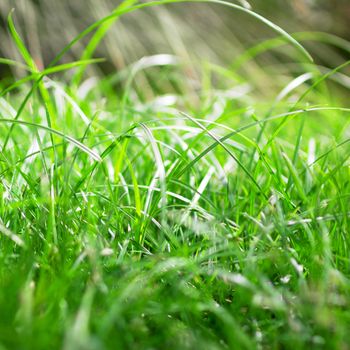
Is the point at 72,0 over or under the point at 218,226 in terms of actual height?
over

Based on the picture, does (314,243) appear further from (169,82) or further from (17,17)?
(17,17)

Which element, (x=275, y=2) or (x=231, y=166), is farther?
(x=275, y=2)

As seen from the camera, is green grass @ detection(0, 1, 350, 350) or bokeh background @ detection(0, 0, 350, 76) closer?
green grass @ detection(0, 1, 350, 350)

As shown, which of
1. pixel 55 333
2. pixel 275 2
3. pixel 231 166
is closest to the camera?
pixel 55 333

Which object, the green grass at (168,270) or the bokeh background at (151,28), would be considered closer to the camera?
the green grass at (168,270)

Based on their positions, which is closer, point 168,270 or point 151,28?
point 168,270

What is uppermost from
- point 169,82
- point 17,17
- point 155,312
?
point 17,17

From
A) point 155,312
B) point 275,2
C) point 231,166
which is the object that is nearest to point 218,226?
point 155,312

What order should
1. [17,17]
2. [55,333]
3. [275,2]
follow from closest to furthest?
1. [55,333]
2. [17,17]
3. [275,2]
